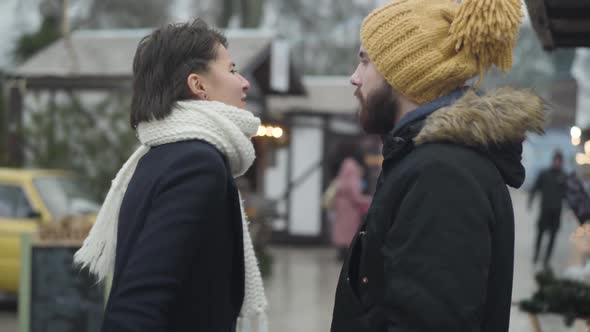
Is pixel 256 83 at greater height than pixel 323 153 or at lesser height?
greater

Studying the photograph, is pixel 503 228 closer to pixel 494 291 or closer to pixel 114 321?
pixel 494 291

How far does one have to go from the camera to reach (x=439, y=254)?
75.3 inches

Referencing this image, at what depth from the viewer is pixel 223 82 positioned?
260 cm

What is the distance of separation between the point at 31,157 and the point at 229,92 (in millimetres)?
10915

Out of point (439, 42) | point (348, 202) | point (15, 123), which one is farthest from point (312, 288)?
point (439, 42)

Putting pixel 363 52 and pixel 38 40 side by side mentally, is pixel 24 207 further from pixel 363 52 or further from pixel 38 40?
pixel 38 40

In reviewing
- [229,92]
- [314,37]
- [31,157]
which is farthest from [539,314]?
[314,37]

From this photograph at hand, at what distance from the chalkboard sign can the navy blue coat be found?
394 cm

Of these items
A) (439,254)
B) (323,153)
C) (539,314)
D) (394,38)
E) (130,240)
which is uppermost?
(394,38)

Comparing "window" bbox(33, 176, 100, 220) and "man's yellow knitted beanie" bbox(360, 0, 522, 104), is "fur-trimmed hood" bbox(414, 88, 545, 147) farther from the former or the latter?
"window" bbox(33, 176, 100, 220)

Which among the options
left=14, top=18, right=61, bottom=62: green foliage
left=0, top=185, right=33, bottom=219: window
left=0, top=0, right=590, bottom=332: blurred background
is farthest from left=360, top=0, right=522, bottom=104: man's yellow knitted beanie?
left=14, top=18, right=61, bottom=62: green foliage

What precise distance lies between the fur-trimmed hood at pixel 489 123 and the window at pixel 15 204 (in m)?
8.30

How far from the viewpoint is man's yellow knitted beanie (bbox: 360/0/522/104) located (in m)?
2.19

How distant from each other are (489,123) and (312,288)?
9855 millimetres
